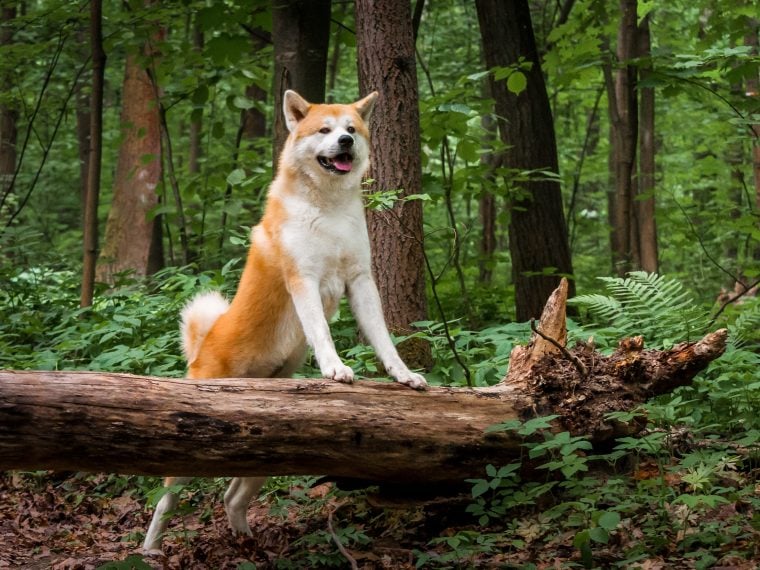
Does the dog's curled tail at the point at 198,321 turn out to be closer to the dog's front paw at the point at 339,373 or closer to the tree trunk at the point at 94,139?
the dog's front paw at the point at 339,373

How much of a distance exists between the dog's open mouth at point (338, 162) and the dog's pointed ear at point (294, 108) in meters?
0.39

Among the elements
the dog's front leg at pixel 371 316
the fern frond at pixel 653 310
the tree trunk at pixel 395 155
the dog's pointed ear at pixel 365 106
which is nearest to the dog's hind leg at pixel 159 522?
the dog's front leg at pixel 371 316

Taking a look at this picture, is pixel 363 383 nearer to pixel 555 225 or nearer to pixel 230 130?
pixel 555 225

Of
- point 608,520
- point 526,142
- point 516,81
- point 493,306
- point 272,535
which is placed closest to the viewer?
point 608,520

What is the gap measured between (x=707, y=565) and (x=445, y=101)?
15.0ft

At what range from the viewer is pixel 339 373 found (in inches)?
171

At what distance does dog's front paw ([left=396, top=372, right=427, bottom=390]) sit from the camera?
14.5 ft

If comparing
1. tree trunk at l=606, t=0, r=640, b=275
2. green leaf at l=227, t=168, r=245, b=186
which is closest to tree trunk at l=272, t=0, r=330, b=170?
green leaf at l=227, t=168, r=245, b=186

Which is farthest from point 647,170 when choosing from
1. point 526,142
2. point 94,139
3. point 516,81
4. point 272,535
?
point 272,535

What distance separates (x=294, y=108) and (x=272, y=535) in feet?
8.37

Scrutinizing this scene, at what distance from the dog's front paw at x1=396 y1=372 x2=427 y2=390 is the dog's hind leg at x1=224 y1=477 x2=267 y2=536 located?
3.32 ft

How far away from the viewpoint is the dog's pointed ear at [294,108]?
511 centimetres

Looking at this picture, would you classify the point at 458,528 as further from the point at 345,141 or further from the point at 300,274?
the point at 345,141

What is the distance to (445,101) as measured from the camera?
709cm
